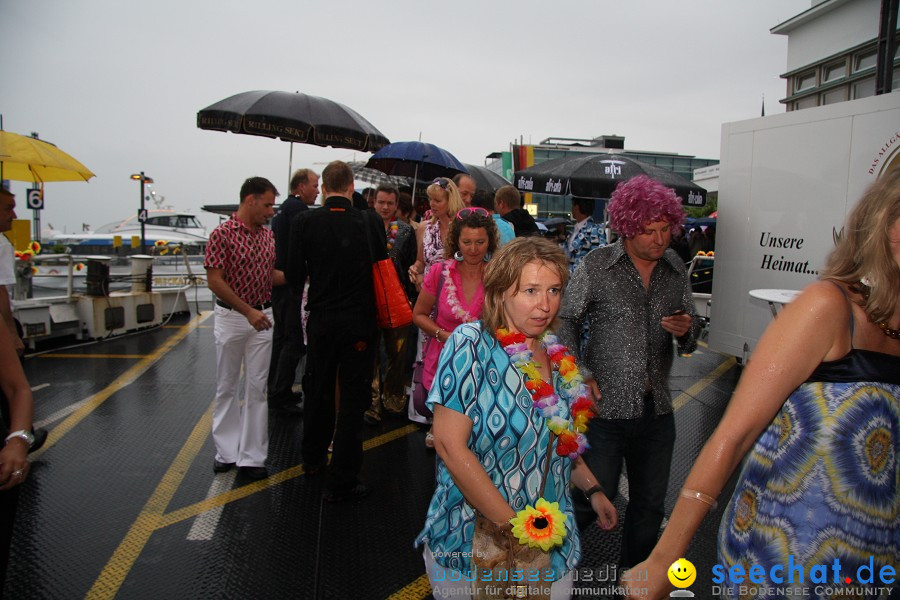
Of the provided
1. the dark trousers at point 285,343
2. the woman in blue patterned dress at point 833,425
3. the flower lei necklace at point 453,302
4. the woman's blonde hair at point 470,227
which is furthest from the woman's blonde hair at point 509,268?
the dark trousers at point 285,343

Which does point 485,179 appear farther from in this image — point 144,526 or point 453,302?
point 144,526

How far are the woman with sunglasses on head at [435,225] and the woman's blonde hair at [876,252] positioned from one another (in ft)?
11.1

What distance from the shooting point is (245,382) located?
4.33 meters

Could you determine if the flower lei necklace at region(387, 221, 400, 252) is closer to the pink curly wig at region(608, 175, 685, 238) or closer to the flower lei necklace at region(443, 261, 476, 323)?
the flower lei necklace at region(443, 261, 476, 323)

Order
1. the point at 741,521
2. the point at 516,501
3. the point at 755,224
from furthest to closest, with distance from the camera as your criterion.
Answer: the point at 755,224, the point at 516,501, the point at 741,521

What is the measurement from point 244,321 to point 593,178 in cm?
530

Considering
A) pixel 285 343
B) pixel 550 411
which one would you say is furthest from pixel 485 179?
pixel 550 411

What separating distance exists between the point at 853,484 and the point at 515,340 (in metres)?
0.98

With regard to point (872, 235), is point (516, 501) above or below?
below

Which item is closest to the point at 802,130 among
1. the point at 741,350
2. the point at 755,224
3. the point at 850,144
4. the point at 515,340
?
the point at 850,144

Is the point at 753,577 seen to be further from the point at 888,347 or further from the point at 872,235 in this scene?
the point at 872,235

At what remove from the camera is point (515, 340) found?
1.94m

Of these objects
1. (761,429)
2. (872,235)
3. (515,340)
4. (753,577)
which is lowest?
(753,577)

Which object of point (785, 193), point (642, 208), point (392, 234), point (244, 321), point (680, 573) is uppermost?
point (785, 193)
